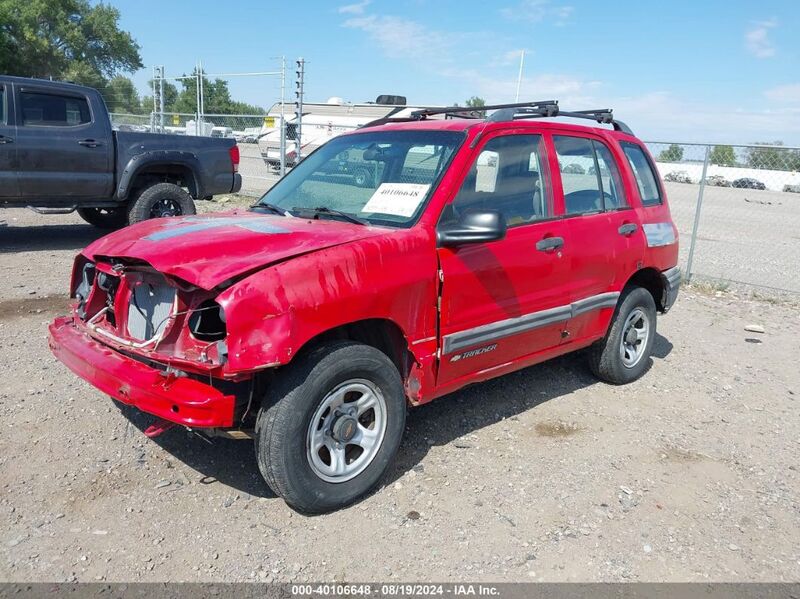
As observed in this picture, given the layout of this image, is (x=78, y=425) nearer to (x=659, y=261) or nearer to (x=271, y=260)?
(x=271, y=260)

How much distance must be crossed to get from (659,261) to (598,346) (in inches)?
33.7

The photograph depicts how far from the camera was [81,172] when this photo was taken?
8594mm

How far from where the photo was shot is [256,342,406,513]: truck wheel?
2.97m

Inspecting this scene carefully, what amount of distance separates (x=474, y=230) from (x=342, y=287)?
808mm

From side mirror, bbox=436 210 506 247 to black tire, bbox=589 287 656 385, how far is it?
2024 mm

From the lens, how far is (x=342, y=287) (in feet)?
10.0

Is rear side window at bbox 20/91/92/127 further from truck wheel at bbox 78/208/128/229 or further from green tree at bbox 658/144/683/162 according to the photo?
green tree at bbox 658/144/683/162

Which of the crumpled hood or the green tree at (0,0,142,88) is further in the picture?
the green tree at (0,0,142,88)

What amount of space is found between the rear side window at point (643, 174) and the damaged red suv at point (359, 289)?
1.00 ft

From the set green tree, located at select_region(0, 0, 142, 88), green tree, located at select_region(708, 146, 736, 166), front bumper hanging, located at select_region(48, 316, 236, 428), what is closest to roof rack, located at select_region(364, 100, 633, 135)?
front bumper hanging, located at select_region(48, 316, 236, 428)

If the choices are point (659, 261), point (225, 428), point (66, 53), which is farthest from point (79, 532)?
point (66, 53)

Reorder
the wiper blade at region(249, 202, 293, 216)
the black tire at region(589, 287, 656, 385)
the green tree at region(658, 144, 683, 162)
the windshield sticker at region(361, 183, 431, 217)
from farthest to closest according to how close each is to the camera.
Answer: the green tree at region(658, 144, 683, 162)
the black tire at region(589, 287, 656, 385)
the wiper blade at region(249, 202, 293, 216)
the windshield sticker at region(361, 183, 431, 217)

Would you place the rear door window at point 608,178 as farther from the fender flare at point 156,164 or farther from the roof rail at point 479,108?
the fender flare at point 156,164

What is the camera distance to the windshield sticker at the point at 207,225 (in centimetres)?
336
